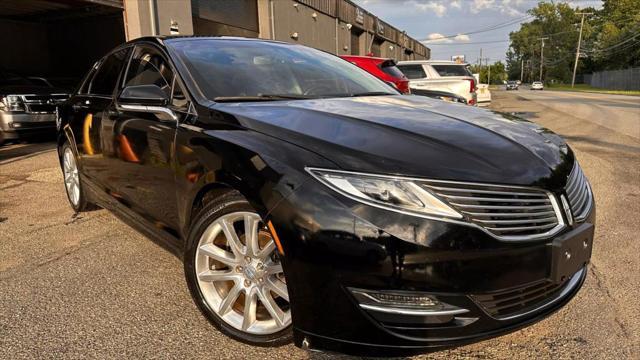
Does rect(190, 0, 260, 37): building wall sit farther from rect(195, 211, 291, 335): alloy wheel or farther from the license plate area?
the license plate area

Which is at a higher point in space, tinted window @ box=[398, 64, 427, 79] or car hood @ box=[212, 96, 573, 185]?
tinted window @ box=[398, 64, 427, 79]

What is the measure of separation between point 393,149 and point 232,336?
1191 millimetres

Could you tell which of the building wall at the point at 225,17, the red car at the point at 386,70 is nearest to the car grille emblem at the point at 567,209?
the red car at the point at 386,70

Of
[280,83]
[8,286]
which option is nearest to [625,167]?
[280,83]

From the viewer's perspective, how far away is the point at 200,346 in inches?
93.7

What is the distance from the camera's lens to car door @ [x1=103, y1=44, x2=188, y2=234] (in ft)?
8.98

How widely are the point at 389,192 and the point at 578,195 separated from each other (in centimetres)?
108

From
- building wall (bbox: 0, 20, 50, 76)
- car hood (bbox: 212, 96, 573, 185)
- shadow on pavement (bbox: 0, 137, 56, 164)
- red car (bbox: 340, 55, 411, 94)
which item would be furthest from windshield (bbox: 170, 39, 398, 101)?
building wall (bbox: 0, 20, 50, 76)

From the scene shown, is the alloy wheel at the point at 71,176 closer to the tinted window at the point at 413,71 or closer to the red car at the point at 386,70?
the red car at the point at 386,70

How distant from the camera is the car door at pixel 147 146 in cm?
274

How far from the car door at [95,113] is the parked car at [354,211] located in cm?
84

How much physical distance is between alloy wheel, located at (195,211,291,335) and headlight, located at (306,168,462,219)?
0.46 metres

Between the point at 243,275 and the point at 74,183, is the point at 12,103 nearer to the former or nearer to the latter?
the point at 74,183

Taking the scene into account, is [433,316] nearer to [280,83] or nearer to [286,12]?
[280,83]
